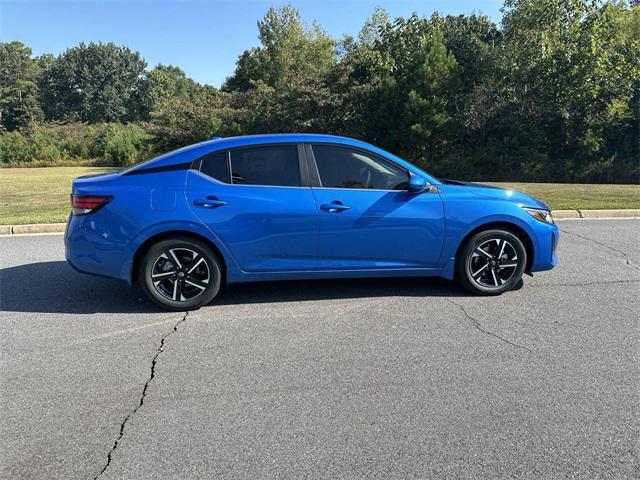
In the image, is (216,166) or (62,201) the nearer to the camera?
(216,166)

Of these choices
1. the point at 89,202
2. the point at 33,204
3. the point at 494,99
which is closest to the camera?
the point at 89,202

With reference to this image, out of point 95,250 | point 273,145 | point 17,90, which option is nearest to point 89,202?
point 95,250

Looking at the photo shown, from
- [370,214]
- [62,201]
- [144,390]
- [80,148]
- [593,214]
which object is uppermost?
[80,148]

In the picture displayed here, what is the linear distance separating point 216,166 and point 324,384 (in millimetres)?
2489

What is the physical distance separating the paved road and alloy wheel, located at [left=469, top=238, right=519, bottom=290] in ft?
0.68

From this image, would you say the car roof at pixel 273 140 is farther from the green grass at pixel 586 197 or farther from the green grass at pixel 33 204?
the green grass at pixel 586 197

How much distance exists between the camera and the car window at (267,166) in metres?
4.96

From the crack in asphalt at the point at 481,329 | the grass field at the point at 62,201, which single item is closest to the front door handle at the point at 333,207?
the crack in asphalt at the point at 481,329

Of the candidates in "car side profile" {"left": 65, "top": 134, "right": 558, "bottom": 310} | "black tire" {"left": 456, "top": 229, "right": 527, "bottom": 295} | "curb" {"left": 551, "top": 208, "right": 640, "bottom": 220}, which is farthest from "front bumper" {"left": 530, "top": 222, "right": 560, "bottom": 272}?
"curb" {"left": 551, "top": 208, "right": 640, "bottom": 220}

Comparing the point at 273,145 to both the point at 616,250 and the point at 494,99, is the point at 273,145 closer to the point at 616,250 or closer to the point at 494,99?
the point at 616,250

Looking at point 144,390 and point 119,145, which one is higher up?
point 119,145

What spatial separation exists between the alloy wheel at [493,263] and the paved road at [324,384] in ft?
0.68

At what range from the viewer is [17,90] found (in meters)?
55.3

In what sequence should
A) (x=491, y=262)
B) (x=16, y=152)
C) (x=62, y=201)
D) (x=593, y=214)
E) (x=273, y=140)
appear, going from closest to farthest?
(x=273, y=140), (x=491, y=262), (x=593, y=214), (x=62, y=201), (x=16, y=152)
